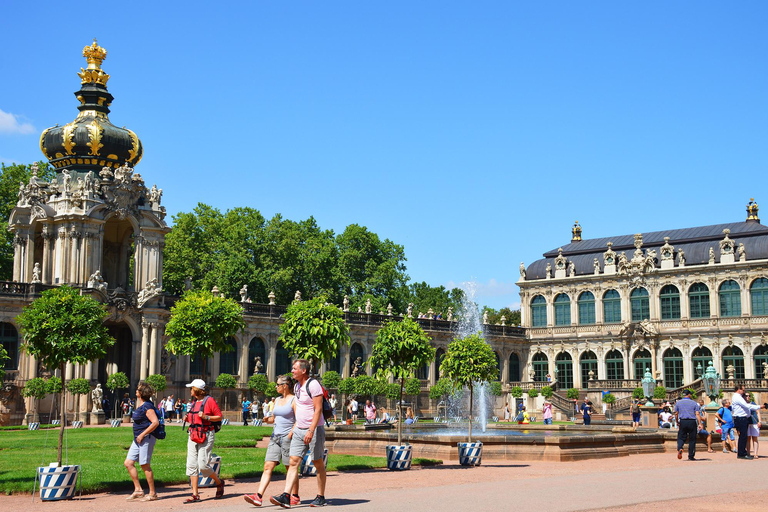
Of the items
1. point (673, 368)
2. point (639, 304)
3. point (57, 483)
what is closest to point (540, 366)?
point (639, 304)

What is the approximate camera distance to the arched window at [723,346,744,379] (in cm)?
6831

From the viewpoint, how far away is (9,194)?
6153 centimetres

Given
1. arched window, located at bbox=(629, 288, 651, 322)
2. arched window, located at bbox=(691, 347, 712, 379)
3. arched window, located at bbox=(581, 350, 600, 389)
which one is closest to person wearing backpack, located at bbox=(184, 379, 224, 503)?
arched window, located at bbox=(691, 347, 712, 379)

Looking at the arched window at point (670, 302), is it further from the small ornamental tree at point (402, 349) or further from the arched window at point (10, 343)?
the small ornamental tree at point (402, 349)

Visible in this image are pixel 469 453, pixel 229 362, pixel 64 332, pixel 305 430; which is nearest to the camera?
pixel 305 430

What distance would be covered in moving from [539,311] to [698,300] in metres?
14.0

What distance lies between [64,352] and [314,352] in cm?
837

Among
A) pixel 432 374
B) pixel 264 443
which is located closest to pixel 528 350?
pixel 432 374

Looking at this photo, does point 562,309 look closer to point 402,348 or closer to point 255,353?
point 255,353

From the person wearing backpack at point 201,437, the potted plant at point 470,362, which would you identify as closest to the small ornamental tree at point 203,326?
the potted plant at point 470,362

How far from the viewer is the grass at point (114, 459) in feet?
56.1

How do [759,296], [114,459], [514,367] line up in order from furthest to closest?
[514,367] < [759,296] < [114,459]

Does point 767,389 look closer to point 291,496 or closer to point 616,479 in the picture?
point 616,479

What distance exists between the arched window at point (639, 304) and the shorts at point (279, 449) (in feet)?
208
